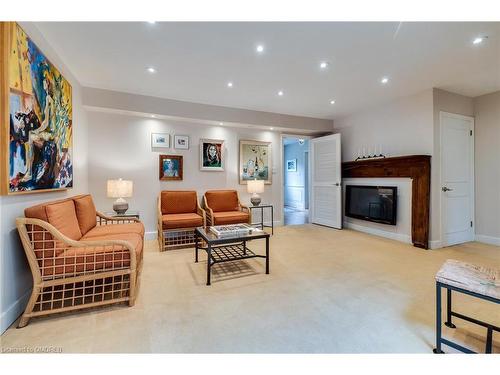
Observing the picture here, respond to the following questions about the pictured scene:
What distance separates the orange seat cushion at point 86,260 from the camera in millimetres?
1729

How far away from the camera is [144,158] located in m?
4.04

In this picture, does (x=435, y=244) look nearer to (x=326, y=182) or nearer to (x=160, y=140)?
(x=326, y=182)

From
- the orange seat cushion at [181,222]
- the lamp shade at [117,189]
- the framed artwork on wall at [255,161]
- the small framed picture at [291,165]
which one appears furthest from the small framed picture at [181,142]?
the small framed picture at [291,165]

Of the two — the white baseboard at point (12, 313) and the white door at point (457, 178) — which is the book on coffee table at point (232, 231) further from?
the white door at point (457, 178)

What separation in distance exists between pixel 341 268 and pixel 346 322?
109cm

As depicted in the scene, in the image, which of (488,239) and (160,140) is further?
(160,140)

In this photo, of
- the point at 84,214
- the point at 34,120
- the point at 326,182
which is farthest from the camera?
the point at 326,182

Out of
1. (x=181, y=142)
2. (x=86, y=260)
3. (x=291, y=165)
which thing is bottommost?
(x=86, y=260)

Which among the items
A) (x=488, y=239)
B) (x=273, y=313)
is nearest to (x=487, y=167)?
(x=488, y=239)

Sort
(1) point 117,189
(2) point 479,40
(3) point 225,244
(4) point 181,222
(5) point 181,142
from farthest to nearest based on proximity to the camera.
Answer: (5) point 181,142
(4) point 181,222
(1) point 117,189
(3) point 225,244
(2) point 479,40

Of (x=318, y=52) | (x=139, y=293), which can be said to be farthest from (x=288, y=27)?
(x=139, y=293)

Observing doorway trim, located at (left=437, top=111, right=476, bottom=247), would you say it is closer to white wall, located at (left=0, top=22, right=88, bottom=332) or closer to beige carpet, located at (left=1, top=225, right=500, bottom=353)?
beige carpet, located at (left=1, top=225, right=500, bottom=353)

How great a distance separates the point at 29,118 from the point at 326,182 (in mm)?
4807

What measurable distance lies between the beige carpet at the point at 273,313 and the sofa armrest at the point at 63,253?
1.15 ft
